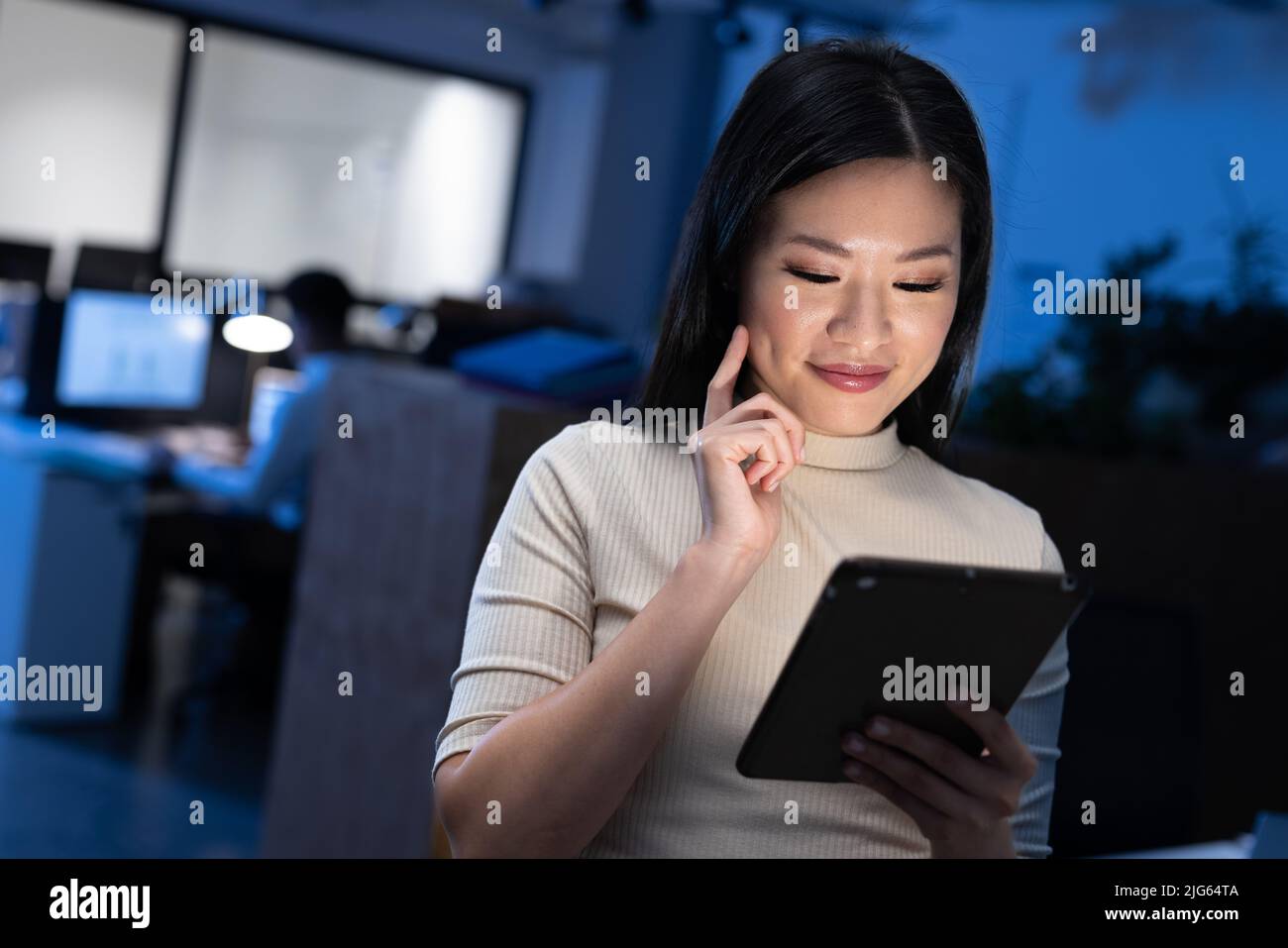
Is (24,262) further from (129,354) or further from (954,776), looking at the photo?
(954,776)

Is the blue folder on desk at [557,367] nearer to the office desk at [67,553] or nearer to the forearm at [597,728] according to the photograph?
the forearm at [597,728]

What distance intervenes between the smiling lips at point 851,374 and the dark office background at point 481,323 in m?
0.16

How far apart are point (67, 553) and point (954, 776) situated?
339cm

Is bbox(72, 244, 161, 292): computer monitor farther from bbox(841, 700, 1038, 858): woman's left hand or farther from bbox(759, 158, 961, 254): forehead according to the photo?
bbox(841, 700, 1038, 858): woman's left hand

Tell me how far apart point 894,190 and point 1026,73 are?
14.7 ft

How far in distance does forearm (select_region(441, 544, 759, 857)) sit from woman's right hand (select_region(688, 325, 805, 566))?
0.04 feet

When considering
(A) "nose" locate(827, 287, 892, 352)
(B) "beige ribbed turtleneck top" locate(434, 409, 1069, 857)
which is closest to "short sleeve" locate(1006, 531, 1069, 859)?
(B) "beige ribbed turtleneck top" locate(434, 409, 1069, 857)

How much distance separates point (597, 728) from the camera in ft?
2.68

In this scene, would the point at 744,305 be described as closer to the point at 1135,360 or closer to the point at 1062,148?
the point at 1135,360

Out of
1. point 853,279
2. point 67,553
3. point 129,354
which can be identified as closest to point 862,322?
point 853,279

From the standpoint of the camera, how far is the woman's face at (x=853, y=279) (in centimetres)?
86

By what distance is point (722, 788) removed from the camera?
878 millimetres

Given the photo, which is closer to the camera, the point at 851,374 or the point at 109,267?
the point at 851,374
